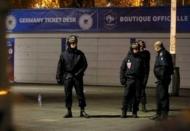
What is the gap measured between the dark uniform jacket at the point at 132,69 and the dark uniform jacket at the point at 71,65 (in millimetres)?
1023

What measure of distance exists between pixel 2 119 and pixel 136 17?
24384mm

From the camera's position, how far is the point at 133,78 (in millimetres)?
15203

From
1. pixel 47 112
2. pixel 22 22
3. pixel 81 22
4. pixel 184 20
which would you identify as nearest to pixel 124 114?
pixel 47 112

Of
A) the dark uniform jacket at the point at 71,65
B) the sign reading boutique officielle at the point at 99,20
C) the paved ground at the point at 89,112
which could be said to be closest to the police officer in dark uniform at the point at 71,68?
the dark uniform jacket at the point at 71,65

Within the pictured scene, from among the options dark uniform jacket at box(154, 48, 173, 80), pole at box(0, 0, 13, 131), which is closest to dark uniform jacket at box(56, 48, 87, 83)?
dark uniform jacket at box(154, 48, 173, 80)

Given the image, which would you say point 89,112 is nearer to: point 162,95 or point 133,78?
point 133,78

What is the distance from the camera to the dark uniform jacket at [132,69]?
1523cm

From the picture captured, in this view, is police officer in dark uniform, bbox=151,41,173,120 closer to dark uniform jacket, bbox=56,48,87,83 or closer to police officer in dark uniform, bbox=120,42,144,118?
police officer in dark uniform, bbox=120,42,144,118

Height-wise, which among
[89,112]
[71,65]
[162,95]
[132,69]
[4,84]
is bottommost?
[89,112]

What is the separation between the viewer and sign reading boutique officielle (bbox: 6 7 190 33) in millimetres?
26297

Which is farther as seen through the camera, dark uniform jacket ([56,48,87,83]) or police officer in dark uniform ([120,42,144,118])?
police officer in dark uniform ([120,42,144,118])

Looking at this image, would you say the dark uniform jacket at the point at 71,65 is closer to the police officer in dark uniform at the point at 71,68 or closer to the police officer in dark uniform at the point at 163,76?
the police officer in dark uniform at the point at 71,68

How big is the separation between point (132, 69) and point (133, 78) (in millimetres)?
214

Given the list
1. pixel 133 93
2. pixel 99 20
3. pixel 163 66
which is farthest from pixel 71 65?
pixel 99 20
